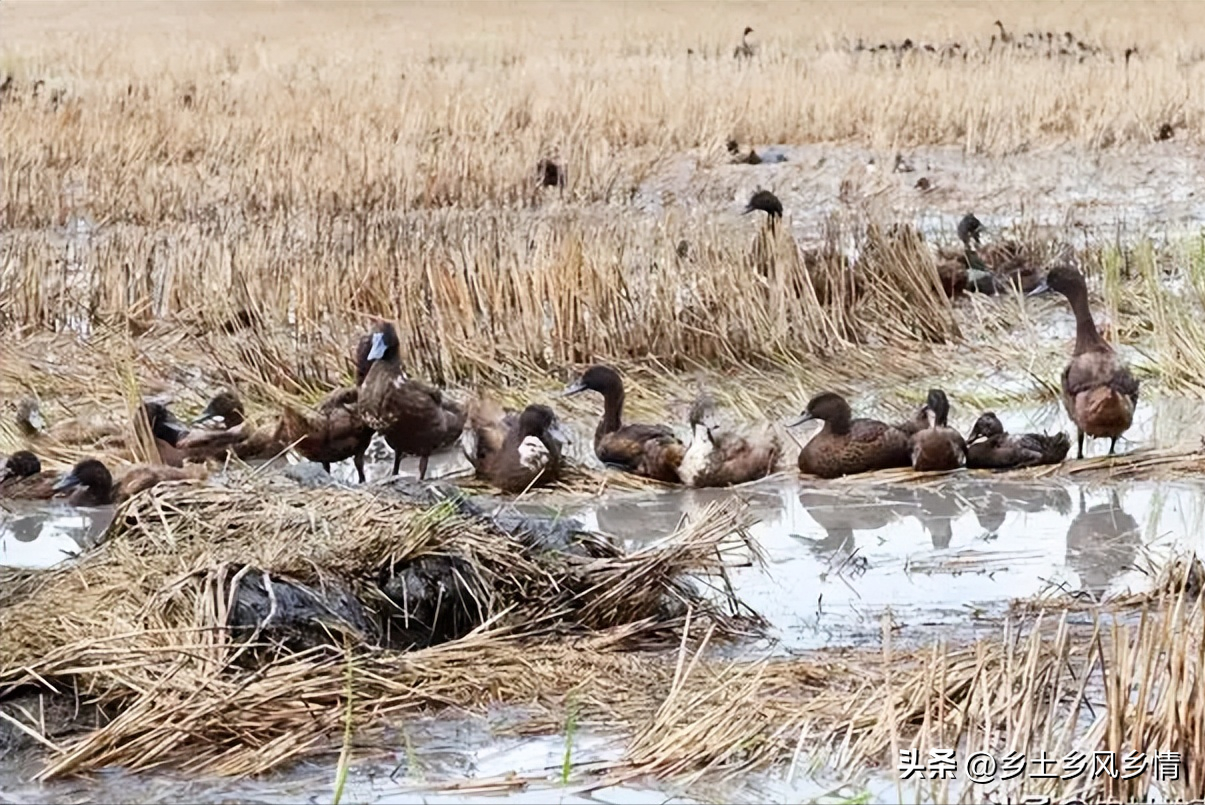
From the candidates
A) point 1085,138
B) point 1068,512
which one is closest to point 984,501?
point 1068,512

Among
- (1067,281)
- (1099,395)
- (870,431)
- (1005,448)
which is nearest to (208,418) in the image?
(870,431)

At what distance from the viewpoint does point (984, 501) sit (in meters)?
Answer: 6.77

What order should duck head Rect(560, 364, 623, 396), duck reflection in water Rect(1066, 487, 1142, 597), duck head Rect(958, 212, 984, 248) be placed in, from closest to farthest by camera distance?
duck reflection in water Rect(1066, 487, 1142, 597), duck head Rect(560, 364, 623, 396), duck head Rect(958, 212, 984, 248)

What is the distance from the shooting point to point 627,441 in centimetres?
727

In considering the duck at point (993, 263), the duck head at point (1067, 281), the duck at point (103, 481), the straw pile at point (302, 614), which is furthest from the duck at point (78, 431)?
the duck at point (993, 263)

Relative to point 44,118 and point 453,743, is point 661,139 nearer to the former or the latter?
point 44,118

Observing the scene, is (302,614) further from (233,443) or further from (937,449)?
(937,449)

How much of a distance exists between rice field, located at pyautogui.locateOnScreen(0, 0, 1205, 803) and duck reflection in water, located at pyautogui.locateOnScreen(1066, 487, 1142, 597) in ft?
0.08

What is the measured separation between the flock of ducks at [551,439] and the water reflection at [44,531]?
0.08 m

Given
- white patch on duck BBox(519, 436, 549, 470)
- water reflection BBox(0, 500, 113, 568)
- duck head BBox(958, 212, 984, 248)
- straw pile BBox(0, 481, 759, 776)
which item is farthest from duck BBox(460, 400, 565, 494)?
duck head BBox(958, 212, 984, 248)

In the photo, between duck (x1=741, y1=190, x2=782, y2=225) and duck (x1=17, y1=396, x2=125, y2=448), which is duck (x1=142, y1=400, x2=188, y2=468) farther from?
duck (x1=741, y1=190, x2=782, y2=225)

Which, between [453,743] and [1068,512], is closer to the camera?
[453,743]

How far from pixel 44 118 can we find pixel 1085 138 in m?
8.96

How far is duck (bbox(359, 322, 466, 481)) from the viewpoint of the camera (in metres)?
7.21
